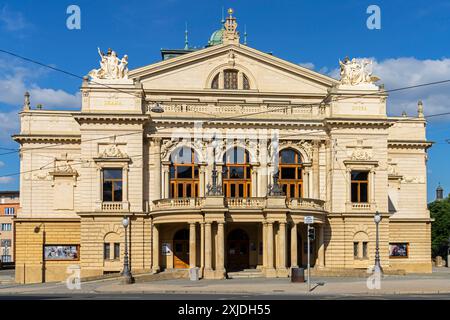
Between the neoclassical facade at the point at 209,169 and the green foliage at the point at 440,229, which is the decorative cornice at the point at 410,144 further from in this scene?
the green foliage at the point at 440,229

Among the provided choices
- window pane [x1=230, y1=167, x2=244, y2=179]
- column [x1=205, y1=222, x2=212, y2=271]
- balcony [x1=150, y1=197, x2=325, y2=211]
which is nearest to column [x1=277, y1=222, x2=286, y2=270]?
balcony [x1=150, y1=197, x2=325, y2=211]

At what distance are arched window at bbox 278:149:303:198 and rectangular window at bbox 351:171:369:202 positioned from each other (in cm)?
399

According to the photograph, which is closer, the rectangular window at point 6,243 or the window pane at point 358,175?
the window pane at point 358,175

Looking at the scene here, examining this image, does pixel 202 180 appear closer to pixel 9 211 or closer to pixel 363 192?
pixel 363 192

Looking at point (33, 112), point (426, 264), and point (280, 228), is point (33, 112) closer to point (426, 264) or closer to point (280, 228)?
point (280, 228)

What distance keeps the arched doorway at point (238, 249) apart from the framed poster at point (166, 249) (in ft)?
14.7

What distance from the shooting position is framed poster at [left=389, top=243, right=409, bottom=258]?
Answer: 6234 cm

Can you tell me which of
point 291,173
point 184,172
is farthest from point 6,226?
point 291,173

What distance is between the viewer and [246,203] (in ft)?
171

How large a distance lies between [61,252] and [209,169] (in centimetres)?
1379

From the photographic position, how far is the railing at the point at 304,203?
5272 centimetres

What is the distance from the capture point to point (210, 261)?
167ft

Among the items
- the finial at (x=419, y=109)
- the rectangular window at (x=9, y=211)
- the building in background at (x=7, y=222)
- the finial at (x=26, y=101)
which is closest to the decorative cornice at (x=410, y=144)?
the finial at (x=419, y=109)
